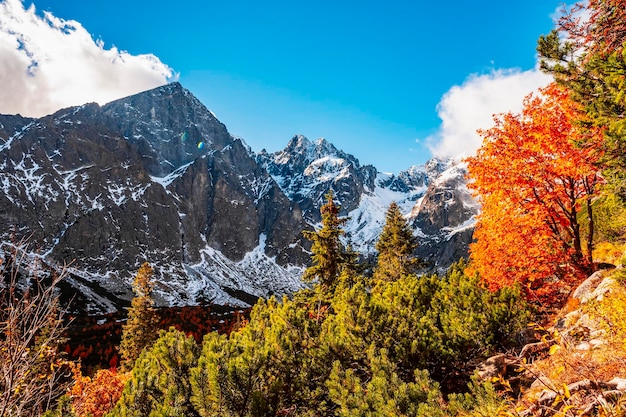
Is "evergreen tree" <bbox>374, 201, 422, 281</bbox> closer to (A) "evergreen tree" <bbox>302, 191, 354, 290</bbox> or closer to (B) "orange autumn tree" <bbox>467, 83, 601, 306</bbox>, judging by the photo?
(A) "evergreen tree" <bbox>302, 191, 354, 290</bbox>

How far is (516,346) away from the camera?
31.5 ft

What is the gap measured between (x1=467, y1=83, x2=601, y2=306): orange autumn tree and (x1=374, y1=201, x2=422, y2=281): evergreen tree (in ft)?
64.8

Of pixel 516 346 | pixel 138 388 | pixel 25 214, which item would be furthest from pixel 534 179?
pixel 25 214

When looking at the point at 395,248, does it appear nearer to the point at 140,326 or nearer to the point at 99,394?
the point at 99,394

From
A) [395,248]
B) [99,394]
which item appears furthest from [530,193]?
[395,248]

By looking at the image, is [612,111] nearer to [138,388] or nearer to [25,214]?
[138,388]

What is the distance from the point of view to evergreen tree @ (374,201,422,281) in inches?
1309

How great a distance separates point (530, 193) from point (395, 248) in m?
24.2

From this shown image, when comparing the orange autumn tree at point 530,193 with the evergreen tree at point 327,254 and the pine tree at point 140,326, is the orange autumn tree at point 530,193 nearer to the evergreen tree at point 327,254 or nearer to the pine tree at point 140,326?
the evergreen tree at point 327,254

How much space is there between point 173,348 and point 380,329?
17.2ft

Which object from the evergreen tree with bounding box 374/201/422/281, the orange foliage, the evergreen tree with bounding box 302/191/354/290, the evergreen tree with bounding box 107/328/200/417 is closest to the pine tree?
the orange foliage

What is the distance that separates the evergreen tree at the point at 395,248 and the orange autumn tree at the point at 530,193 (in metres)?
19.8

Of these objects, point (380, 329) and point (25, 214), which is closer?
point (380, 329)

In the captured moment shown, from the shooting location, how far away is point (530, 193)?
11.8m
